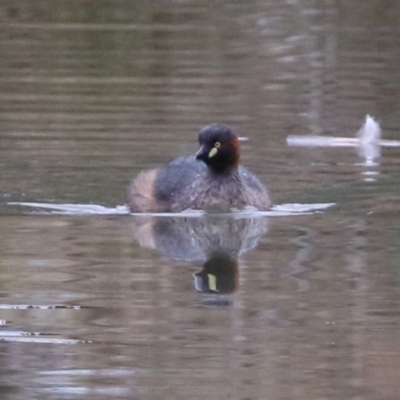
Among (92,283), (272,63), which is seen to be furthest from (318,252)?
(272,63)

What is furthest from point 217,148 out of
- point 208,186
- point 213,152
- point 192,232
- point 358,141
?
point 358,141

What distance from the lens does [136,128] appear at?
1587 centimetres

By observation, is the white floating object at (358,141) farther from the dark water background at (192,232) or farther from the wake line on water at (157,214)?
the wake line on water at (157,214)

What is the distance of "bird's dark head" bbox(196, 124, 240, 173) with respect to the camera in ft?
40.6

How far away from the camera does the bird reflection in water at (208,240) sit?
9633 millimetres

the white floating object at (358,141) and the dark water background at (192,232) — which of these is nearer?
the dark water background at (192,232)

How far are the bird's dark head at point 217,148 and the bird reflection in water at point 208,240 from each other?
19.1 inches

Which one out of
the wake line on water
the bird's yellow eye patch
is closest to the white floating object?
the wake line on water

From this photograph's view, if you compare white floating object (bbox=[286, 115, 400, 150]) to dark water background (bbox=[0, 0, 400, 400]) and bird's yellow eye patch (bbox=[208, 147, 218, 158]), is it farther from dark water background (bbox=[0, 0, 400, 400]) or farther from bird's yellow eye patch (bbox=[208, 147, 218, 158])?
bird's yellow eye patch (bbox=[208, 147, 218, 158])

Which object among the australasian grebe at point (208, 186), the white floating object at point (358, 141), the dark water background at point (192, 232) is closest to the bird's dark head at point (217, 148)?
the australasian grebe at point (208, 186)

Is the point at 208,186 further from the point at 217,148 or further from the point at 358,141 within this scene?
the point at 358,141

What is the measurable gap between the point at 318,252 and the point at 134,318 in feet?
7.69

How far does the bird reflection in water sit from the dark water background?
3 centimetres

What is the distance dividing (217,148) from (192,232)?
1.20m
